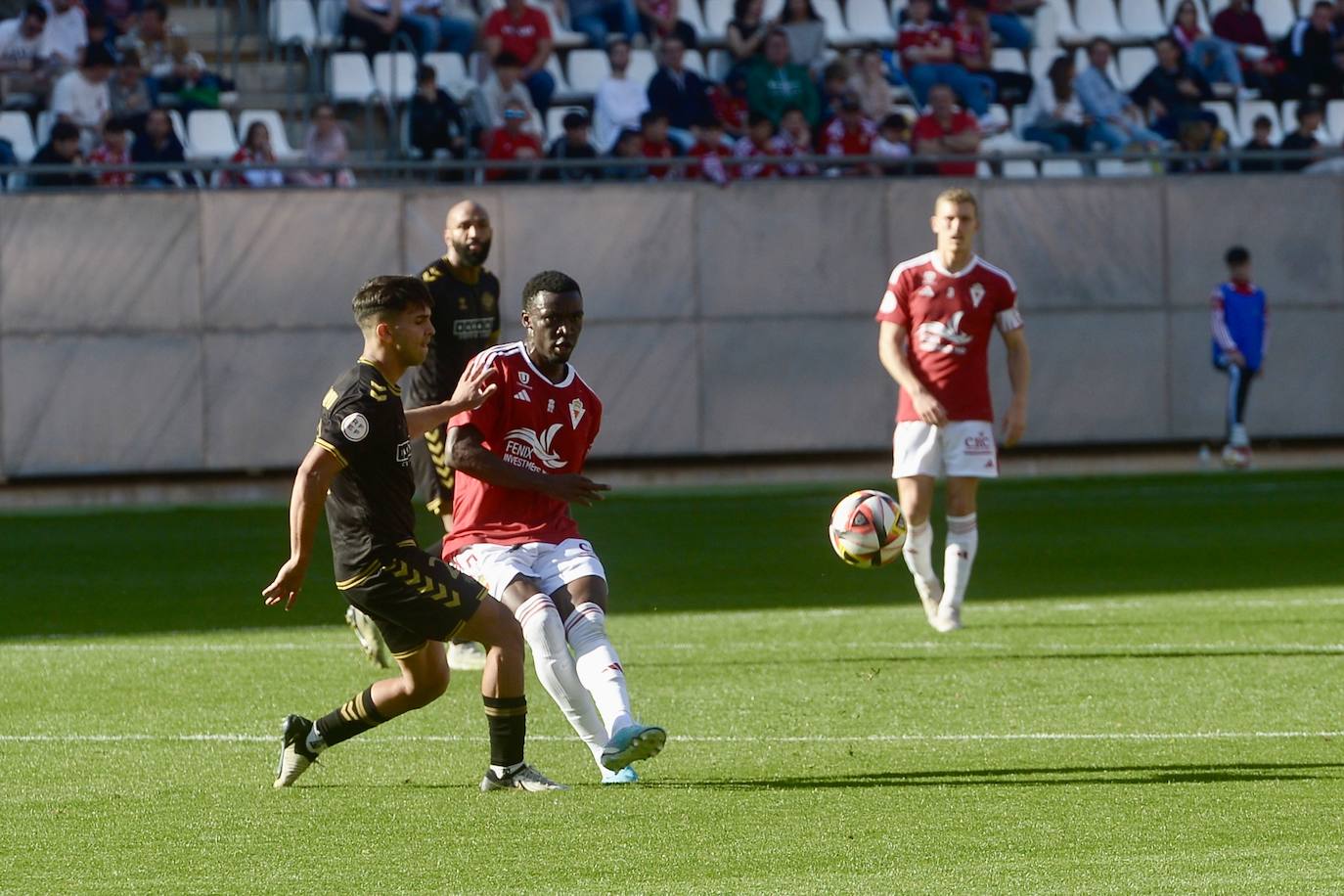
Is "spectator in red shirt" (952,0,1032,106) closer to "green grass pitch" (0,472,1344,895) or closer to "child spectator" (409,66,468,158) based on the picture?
"child spectator" (409,66,468,158)

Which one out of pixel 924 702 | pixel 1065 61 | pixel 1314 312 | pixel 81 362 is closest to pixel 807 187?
pixel 1065 61

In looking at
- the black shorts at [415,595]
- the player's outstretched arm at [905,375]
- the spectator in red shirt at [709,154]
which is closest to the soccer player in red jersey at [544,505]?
the black shorts at [415,595]

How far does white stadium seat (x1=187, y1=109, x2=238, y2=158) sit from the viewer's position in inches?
823

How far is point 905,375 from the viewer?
33.7 feet

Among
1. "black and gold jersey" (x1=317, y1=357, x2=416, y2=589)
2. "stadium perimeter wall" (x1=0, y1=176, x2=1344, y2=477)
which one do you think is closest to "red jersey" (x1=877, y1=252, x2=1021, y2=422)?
"black and gold jersey" (x1=317, y1=357, x2=416, y2=589)

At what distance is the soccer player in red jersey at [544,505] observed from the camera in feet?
21.7

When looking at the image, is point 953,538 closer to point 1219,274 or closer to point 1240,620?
point 1240,620

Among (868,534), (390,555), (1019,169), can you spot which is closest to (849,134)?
(1019,169)

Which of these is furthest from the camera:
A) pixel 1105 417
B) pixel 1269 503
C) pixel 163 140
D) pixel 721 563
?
pixel 1105 417

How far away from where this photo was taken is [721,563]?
45.1 ft

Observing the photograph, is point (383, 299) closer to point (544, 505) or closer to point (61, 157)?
point (544, 505)

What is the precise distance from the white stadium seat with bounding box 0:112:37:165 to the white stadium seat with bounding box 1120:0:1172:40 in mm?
12298

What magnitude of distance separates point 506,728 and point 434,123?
48.0 ft

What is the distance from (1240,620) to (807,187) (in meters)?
10.8
